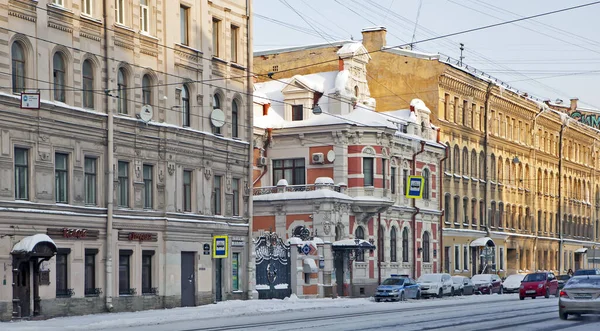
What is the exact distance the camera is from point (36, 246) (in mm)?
35781

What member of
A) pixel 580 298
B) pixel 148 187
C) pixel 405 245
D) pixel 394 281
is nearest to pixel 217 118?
pixel 148 187

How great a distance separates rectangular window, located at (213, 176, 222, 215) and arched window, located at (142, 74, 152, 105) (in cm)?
626

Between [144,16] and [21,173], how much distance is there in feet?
31.3

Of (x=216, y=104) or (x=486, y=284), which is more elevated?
(x=216, y=104)

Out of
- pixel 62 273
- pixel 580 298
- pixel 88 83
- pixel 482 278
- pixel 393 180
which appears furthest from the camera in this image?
pixel 482 278

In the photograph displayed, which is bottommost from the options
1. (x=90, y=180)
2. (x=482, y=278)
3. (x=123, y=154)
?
(x=482, y=278)

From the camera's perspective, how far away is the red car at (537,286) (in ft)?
192

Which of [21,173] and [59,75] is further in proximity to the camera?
[59,75]

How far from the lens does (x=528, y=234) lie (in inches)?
3499

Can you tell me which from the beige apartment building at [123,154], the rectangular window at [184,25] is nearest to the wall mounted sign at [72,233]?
the beige apartment building at [123,154]

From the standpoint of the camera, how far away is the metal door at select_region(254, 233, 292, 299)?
171 feet

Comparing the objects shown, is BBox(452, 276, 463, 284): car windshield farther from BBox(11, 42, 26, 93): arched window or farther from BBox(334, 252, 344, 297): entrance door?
BBox(11, 42, 26, 93): arched window

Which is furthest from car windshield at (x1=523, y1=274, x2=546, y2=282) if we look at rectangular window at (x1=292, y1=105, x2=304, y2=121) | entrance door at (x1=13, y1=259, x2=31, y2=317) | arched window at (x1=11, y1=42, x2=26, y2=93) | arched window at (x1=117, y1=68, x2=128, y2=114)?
arched window at (x1=11, y1=42, x2=26, y2=93)

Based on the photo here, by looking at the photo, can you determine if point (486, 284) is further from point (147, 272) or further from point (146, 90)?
point (146, 90)
